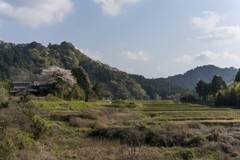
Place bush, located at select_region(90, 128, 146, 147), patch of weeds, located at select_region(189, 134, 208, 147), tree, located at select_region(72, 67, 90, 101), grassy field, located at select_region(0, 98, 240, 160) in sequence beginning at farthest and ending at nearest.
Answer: tree, located at select_region(72, 67, 90, 101), bush, located at select_region(90, 128, 146, 147), patch of weeds, located at select_region(189, 134, 208, 147), grassy field, located at select_region(0, 98, 240, 160)

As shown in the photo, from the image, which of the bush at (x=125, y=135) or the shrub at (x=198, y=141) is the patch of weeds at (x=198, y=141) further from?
the bush at (x=125, y=135)

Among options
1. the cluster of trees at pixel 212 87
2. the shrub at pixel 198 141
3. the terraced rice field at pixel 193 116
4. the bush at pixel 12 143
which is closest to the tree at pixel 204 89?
the cluster of trees at pixel 212 87

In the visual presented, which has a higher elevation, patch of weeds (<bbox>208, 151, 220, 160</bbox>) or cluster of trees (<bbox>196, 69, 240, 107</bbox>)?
cluster of trees (<bbox>196, 69, 240, 107</bbox>)

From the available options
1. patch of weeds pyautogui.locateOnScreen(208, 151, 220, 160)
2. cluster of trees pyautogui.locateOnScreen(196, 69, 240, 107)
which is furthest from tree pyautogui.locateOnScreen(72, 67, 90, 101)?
patch of weeds pyautogui.locateOnScreen(208, 151, 220, 160)

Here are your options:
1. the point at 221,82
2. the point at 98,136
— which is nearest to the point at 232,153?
the point at 98,136

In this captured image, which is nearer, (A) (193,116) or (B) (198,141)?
(B) (198,141)

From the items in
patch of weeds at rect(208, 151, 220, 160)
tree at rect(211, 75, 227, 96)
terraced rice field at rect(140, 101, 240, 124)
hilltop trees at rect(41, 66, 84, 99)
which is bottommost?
patch of weeds at rect(208, 151, 220, 160)

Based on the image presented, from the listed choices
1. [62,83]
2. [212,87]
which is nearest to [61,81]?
[62,83]

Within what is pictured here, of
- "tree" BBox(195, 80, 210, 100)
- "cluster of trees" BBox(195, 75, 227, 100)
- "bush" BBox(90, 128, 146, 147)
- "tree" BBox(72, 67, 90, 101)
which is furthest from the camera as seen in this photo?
"tree" BBox(195, 80, 210, 100)

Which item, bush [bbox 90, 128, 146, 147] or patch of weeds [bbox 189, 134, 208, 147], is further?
bush [bbox 90, 128, 146, 147]

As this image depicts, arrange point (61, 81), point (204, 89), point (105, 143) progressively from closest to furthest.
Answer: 1. point (105, 143)
2. point (61, 81)
3. point (204, 89)

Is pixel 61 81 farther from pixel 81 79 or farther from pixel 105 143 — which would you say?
pixel 105 143

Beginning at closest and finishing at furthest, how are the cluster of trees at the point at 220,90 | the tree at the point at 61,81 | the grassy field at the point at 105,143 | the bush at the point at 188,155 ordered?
1. the grassy field at the point at 105,143
2. the bush at the point at 188,155
3. the tree at the point at 61,81
4. the cluster of trees at the point at 220,90

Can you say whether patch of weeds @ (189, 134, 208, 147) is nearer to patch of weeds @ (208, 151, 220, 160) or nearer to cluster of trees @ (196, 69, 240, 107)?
patch of weeds @ (208, 151, 220, 160)
